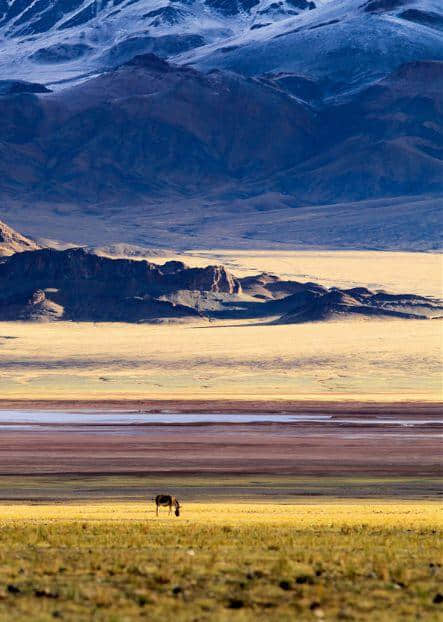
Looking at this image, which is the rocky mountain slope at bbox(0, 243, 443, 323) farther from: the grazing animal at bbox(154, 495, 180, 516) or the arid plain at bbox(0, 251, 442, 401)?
the grazing animal at bbox(154, 495, 180, 516)

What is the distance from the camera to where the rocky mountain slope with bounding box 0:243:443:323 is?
16850cm

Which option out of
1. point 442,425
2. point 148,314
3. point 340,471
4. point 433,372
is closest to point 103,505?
point 340,471

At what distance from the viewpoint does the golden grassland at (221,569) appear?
1581 centimetres

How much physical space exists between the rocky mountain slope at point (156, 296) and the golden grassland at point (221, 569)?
448 ft

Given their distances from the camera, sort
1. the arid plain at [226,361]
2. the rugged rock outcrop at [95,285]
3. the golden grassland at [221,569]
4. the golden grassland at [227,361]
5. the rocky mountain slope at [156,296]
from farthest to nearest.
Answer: the rugged rock outcrop at [95,285], the rocky mountain slope at [156,296], the arid plain at [226,361], the golden grassland at [227,361], the golden grassland at [221,569]

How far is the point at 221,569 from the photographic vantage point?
1877 centimetres

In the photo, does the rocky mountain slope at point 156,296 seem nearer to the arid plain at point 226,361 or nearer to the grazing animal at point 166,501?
the arid plain at point 226,361

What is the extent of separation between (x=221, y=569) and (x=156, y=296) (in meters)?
158

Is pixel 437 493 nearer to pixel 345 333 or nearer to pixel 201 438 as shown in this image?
pixel 201 438

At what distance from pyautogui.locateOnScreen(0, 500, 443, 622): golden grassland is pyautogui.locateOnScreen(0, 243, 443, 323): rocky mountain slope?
13670cm

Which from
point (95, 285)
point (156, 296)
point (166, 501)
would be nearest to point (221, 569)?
point (166, 501)

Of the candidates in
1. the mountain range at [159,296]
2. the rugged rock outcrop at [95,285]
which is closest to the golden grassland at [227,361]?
the mountain range at [159,296]

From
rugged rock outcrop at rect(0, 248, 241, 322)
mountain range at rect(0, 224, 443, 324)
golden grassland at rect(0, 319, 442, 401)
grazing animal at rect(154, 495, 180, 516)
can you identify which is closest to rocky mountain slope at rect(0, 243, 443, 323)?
rugged rock outcrop at rect(0, 248, 241, 322)

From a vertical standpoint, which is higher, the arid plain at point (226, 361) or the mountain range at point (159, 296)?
the mountain range at point (159, 296)
